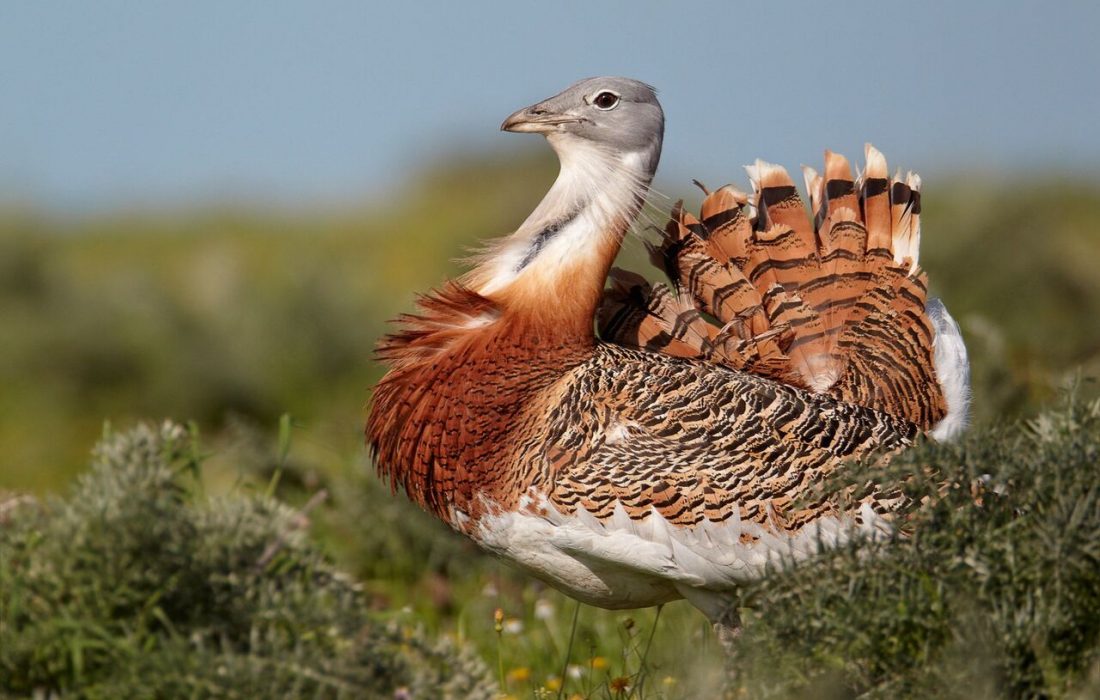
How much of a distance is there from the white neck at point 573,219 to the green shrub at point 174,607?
1410 mm

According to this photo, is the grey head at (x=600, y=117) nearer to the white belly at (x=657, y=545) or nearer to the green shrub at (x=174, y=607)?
the white belly at (x=657, y=545)

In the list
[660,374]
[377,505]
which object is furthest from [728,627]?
[377,505]

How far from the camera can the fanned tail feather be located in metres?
4.02

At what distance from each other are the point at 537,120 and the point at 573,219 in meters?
0.34

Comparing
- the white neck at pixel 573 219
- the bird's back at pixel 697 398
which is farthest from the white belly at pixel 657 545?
the white neck at pixel 573 219

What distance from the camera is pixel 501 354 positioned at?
3.59m

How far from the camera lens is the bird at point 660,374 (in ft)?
10.8

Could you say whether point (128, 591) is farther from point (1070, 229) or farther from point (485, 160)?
point (485, 160)

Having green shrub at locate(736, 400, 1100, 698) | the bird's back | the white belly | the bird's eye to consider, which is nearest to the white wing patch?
the bird's back

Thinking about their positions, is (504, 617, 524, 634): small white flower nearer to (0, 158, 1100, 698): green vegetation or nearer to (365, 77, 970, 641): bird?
(0, 158, 1100, 698): green vegetation

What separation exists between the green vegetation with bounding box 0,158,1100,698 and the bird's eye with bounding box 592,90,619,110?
16.8 inches

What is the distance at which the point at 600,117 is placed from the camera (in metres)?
A: 3.83

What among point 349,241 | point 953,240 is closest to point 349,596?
point 953,240

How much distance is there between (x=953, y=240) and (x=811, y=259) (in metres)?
4.68
